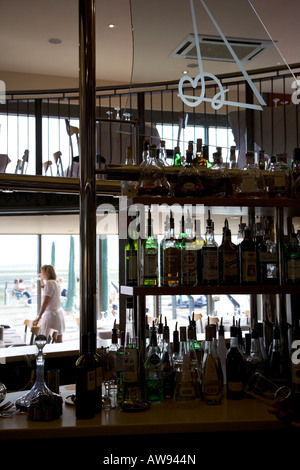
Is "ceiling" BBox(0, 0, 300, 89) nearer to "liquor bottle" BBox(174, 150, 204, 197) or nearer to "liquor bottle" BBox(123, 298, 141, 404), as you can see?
"liquor bottle" BBox(174, 150, 204, 197)

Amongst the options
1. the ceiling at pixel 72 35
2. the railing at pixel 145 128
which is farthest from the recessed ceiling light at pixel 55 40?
the railing at pixel 145 128

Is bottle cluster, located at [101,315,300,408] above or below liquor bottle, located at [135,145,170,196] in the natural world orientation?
below

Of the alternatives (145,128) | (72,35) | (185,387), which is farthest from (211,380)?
(72,35)

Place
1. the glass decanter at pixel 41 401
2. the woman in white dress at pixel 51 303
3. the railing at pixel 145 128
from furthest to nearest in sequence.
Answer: the woman in white dress at pixel 51 303 → the railing at pixel 145 128 → the glass decanter at pixel 41 401

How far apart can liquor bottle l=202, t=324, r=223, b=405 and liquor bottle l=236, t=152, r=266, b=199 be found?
64cm

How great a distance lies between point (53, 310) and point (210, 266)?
579cm

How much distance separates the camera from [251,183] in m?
2.20

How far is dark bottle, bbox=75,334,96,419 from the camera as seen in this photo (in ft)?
5.92

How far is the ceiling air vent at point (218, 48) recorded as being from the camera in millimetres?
2473

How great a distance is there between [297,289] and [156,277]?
2.06 ft

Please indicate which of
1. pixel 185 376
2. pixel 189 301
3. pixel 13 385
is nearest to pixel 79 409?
pixel 185 376

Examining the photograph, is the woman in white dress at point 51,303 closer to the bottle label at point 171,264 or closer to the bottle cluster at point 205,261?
the bottle cluster at point 205,261

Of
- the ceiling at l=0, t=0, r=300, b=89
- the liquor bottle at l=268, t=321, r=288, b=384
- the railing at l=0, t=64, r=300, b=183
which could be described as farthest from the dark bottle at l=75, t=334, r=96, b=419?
the ceiling at l=0, t=0, r=300, b=89

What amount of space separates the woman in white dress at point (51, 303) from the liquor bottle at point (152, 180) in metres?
5.39
